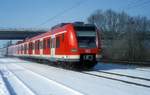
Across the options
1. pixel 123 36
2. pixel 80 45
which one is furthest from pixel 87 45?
pixel 123 36

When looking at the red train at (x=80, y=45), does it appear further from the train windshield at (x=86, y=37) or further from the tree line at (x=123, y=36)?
the tree line at (x=123, y=36)

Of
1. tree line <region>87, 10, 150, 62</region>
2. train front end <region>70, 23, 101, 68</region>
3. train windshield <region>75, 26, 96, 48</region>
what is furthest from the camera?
tree line <region>87, 10, 150, 62</region>

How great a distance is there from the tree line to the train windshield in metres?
25.0

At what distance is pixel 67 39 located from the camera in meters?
23.2

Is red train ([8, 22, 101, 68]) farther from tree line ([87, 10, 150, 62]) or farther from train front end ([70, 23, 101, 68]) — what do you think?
tree line ([87, 10, 150, 62])

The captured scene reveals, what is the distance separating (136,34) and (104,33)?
10780mm

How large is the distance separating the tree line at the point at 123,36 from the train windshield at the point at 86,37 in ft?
82.2

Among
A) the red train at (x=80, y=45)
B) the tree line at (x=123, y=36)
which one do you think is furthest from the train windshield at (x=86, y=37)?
the tree line at (x=123, y=36)

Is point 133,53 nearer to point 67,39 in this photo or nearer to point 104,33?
point 104,33

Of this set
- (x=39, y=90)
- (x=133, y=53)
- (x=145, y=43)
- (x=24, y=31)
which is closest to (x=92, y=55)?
(x=39, y=90)

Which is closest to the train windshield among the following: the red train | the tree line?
the red train

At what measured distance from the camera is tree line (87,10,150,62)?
5378 cm

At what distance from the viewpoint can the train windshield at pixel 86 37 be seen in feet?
73.5

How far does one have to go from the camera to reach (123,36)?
62.9m
